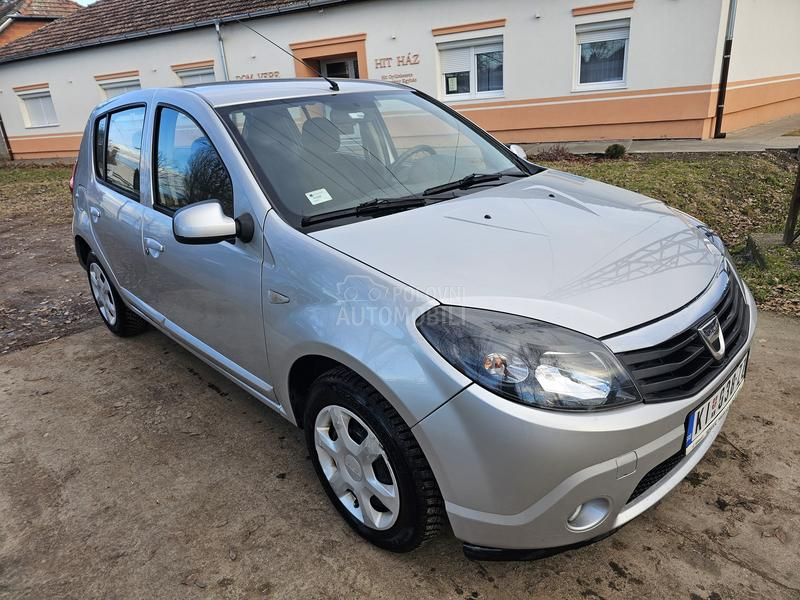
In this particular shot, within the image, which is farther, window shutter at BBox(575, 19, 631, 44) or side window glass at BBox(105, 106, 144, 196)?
window shutter at BBox(575, 19, 631, 44)

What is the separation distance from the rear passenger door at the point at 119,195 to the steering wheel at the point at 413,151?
58.4 inches

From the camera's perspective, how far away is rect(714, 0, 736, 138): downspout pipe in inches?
409

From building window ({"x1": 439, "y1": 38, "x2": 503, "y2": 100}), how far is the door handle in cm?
1099

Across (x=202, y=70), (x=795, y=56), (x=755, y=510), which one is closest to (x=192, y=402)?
(x=755, y=510)

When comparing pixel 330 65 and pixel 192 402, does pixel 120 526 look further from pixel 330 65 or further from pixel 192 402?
pixel 330 65

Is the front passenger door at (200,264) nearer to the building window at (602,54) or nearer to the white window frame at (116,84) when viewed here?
the building window at (602,54)

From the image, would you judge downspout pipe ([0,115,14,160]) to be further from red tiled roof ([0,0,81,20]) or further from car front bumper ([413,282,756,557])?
car front bumper ([413,282,756,557])

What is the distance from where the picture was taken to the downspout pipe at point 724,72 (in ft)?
34.1

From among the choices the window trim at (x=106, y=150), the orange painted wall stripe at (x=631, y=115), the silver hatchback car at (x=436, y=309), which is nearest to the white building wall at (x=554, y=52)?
the orange painted wall stripe at (x=631, y=115)

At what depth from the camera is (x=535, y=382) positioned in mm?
1691

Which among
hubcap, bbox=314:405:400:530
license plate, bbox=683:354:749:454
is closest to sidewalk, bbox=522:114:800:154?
license plate, bbox=683:354:749:454

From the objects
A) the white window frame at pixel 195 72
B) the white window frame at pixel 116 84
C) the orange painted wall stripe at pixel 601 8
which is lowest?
the white window frame at pixel 116 84

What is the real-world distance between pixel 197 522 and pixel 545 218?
6.42 ft

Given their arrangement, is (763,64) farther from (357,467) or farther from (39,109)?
(39,109)
